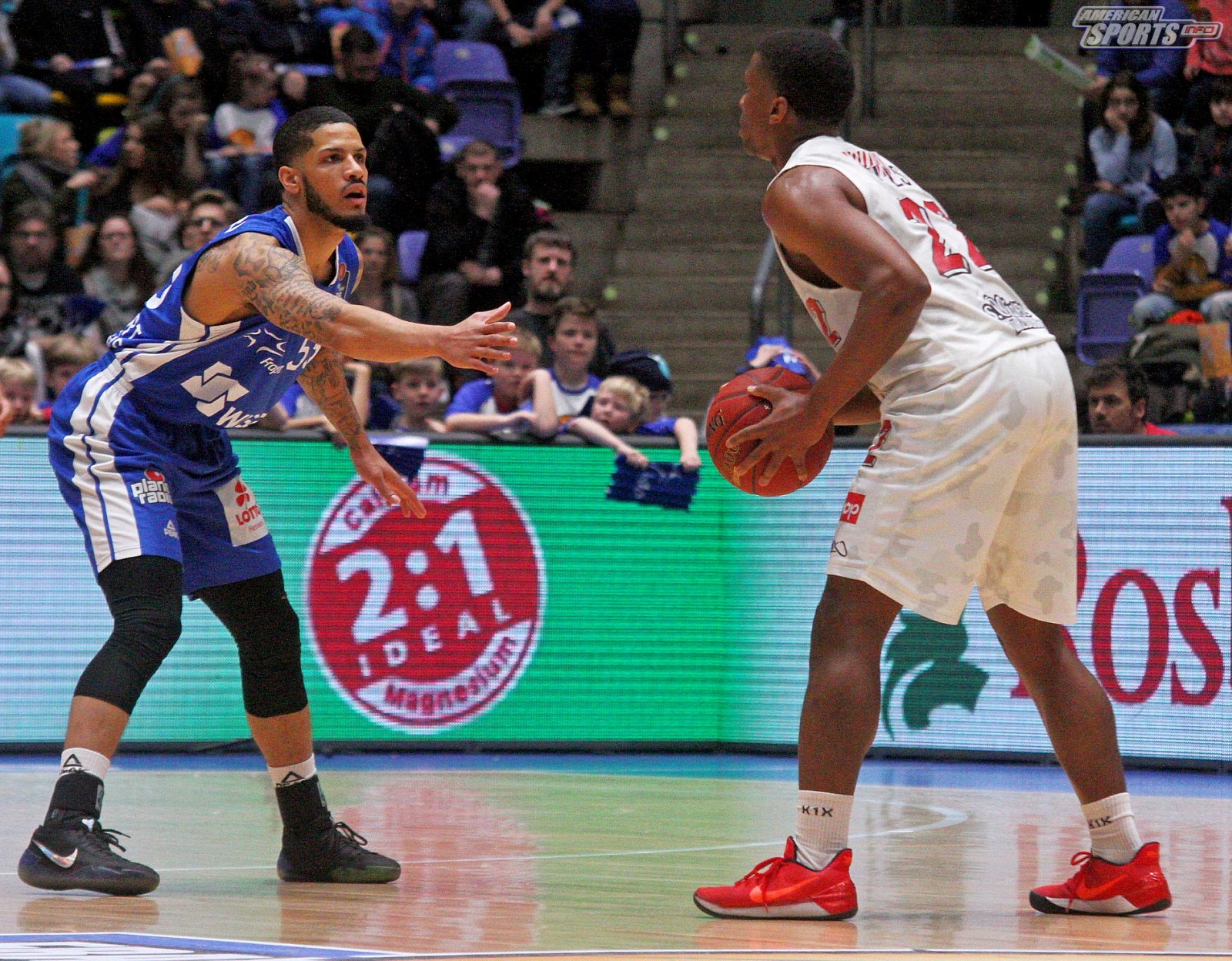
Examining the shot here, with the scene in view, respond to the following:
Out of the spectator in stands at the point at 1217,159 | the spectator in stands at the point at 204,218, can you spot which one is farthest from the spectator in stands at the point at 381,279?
the spectator in stands at the point at 1217,159

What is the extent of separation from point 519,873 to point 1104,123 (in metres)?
8.48

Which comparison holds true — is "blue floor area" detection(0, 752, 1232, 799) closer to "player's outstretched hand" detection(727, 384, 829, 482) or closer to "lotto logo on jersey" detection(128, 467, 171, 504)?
"lotto logo on jersey" detection(128, 467, 171, 504)

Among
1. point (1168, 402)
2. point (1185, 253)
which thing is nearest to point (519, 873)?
point (1168, 402)

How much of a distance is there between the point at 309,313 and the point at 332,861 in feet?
5.16

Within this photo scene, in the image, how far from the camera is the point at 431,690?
905 cm

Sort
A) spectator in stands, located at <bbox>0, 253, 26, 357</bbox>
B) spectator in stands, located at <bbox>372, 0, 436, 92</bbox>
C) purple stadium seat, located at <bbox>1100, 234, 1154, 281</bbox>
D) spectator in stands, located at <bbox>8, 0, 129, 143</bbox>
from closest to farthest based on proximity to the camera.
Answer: spectator in stands, located at <bbox>0, 253, 26, 357</bbox> → purple stadium seat, located at <bbox>1100, 234, 1154, 281</bbox> → spectator in stands, located at <bbox>8, 0, 129, 143</bbox> → spectator in stands, located at <bbox>372, 0, 436, 92</bbox>

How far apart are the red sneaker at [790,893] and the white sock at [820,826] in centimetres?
2

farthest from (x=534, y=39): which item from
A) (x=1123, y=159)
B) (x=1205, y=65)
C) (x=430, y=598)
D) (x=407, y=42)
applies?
(x=430, y=598)

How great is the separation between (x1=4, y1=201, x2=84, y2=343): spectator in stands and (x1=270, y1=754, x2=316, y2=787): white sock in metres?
6.01

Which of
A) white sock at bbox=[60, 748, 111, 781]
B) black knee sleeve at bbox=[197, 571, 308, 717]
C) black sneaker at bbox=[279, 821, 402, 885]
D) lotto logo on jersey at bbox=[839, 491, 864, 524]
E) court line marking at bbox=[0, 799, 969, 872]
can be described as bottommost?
court line marking at bbox=[0, 799, 969, 872]

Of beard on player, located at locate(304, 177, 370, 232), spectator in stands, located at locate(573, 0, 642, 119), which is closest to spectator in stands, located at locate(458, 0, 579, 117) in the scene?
spectator in stands, located at locate(573, 0, 642, 119)

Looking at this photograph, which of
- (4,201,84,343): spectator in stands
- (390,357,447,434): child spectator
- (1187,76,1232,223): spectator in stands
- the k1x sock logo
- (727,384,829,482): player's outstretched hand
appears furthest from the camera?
(1187,76,1232,223): spectator in stands

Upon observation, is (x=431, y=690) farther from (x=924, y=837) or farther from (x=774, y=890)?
(x=774, y=890)

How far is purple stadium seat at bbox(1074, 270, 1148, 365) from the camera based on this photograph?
1163cm
